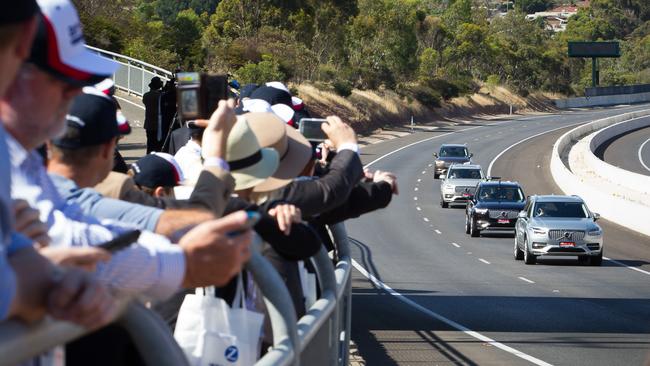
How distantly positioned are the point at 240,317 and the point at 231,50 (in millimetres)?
72881

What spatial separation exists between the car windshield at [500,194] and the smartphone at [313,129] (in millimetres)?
31610

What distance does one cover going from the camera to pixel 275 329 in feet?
13.8

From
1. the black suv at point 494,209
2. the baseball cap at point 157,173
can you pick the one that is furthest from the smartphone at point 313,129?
the black suv at point 494,209

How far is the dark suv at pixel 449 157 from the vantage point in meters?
63.7

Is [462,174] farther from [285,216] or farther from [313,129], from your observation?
[285,216]

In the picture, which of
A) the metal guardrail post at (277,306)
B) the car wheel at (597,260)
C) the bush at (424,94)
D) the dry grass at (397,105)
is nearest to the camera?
the metal guardrail post at (277,306)

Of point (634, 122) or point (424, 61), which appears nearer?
point (634, 122)

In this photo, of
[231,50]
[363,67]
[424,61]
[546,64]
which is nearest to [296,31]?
[363,67]

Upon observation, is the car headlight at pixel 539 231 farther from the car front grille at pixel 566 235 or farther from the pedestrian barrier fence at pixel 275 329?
the pedestrian barrier fence at pixel 275 329

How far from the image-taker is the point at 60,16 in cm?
304

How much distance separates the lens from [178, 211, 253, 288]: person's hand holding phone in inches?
117

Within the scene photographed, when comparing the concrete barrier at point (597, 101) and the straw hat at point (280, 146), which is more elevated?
the straw hat at point (280, 146)

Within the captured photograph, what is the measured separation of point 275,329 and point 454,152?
60.6 meters

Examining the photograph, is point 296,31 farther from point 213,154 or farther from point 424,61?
point 213,154
